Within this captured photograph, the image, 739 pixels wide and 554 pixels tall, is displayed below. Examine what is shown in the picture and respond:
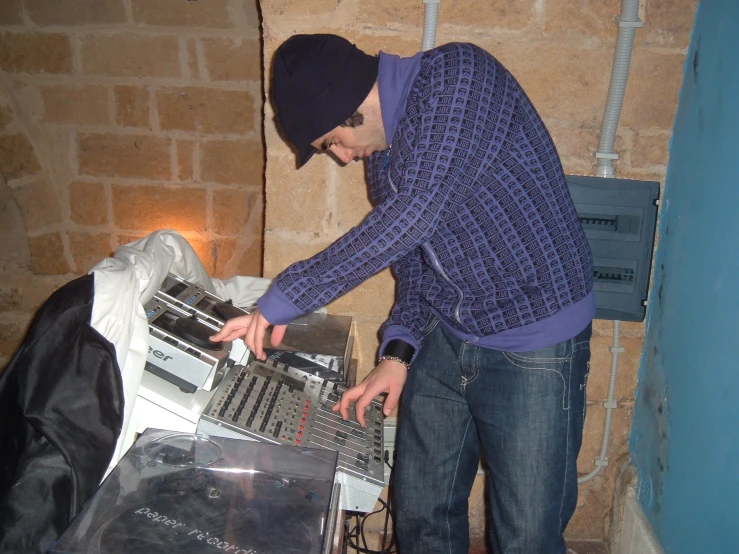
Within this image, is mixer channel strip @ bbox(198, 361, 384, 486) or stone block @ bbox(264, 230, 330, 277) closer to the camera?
mixer channel strip @ bbox(198, 361, 384, 486)

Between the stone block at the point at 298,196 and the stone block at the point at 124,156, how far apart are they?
4.89ft

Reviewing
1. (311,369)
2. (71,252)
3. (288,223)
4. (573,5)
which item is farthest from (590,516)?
(71,252)

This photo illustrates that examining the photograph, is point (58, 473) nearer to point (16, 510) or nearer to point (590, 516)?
point (16, 510)

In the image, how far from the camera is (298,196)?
1837 millimetres

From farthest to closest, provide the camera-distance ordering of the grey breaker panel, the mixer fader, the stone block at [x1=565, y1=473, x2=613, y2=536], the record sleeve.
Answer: the stone block at [x1=565, y1=473, x2=613, y2=536], the grey breaker panel, the mixer fader, the record sleeve

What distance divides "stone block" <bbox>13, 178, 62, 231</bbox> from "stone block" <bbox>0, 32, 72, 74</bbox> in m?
0.53

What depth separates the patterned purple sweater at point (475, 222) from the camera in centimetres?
107

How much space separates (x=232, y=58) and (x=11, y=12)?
974mm

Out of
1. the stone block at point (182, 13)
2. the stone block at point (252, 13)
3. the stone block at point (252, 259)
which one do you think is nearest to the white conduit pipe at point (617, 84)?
the stone block at point (252, 13)

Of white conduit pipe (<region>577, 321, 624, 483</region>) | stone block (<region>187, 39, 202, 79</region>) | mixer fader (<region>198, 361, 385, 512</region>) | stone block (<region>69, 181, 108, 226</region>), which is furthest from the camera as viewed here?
stone block (<region>69, 181, 108, 226</region>)

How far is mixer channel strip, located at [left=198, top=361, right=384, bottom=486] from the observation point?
1.18 metres

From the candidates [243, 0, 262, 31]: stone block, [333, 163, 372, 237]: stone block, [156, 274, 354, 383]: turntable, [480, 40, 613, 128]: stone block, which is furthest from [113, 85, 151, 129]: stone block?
[480, 40, 613, 128]: stone block

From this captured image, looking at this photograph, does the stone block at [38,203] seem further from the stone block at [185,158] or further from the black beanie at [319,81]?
the black beanie at [319,81]

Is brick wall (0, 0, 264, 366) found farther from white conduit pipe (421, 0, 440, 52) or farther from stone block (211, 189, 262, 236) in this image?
white conduit pipe (421, 0, 440, 52)
